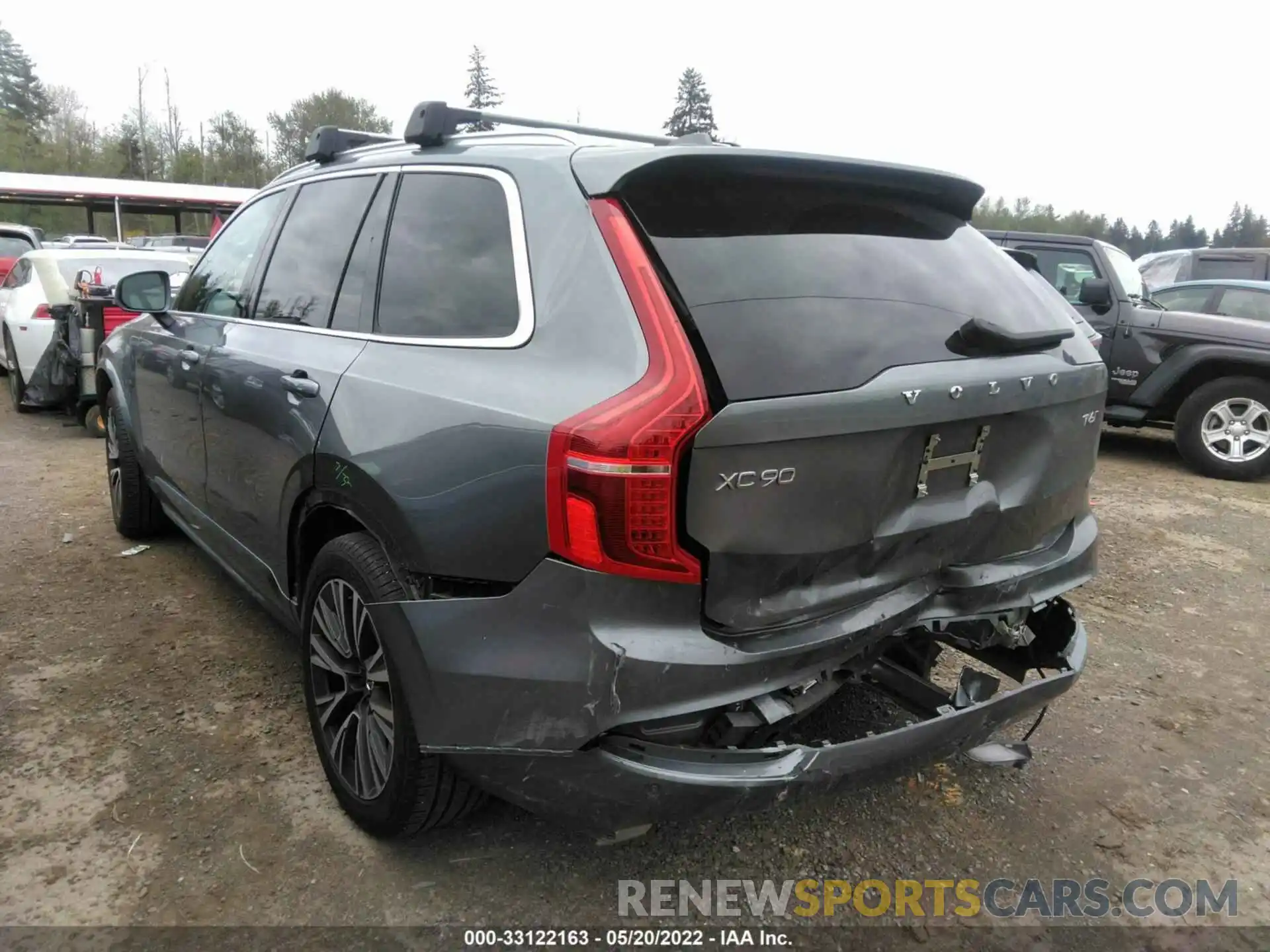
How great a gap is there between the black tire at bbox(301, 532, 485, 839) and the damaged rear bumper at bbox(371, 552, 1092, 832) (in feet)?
0.44

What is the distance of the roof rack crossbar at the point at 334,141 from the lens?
10.8 feet

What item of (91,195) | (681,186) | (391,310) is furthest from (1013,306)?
(91,195)

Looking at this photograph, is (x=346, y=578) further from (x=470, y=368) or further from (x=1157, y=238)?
(x=1157, y=238)

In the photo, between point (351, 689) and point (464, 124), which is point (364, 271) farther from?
point (351, 689)

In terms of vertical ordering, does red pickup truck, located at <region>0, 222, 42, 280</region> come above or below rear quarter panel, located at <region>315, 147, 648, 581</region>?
above

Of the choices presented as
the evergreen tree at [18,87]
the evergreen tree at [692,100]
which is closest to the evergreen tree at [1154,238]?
the evergreen tree at [692,100]

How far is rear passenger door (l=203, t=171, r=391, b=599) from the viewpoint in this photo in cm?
268

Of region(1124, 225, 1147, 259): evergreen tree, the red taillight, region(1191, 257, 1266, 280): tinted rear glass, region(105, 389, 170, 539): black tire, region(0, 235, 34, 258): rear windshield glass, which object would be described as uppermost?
region(1124, 225, 1147, 259): evergreen tree

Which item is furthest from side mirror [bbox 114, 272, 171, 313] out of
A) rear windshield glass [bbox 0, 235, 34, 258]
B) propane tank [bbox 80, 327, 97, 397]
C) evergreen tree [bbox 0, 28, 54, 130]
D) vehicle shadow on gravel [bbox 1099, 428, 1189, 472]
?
evergreen tree [bbox 0, 28, 54, 130]

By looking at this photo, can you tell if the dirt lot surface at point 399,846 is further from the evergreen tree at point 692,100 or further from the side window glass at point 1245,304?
the evergreen tree at point 692,100

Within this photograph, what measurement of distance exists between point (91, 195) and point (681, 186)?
27.3m

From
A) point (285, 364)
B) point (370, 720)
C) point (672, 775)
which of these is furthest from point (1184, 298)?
point (370, 720)

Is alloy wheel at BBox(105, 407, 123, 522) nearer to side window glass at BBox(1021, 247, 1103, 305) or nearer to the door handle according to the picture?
the door handle

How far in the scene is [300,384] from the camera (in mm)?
2686
